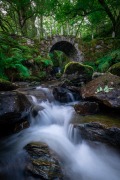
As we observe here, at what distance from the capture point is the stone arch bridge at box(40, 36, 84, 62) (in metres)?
15.1

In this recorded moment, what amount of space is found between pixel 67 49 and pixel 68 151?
1448 cm

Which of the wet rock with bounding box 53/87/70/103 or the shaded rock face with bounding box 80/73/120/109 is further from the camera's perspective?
A: the wet rock with bounding box 53/87/70/103

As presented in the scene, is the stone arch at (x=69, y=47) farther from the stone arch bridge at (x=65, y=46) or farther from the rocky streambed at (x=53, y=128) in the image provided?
the rocky streambed at (x=53, y=128)

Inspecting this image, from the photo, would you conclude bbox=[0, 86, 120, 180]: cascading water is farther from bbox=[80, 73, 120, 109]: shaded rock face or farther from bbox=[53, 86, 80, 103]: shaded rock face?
bbox=[53, 86, 80, 103]: shaded rock face

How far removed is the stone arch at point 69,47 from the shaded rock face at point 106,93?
32.8ft

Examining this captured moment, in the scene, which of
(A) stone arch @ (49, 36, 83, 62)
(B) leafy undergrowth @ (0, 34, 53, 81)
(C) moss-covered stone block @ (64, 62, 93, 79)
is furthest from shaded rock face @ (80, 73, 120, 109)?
(A) stone arch @ (49, 36, 83, 62)

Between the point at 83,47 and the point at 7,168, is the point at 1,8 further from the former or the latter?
the point at 7,168

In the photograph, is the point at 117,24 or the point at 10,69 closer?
the point at 10,69

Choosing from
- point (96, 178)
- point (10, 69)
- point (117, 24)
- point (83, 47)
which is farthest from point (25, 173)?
point (117, 24)

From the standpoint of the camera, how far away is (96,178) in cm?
382

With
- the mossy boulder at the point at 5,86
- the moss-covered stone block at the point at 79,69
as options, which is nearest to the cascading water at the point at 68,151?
the mossy boulder at the point at 5,86

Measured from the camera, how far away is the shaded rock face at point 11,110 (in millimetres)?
4344

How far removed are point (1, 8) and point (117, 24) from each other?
10.7 metres

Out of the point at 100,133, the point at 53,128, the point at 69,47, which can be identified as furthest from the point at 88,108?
the point at 69,47
